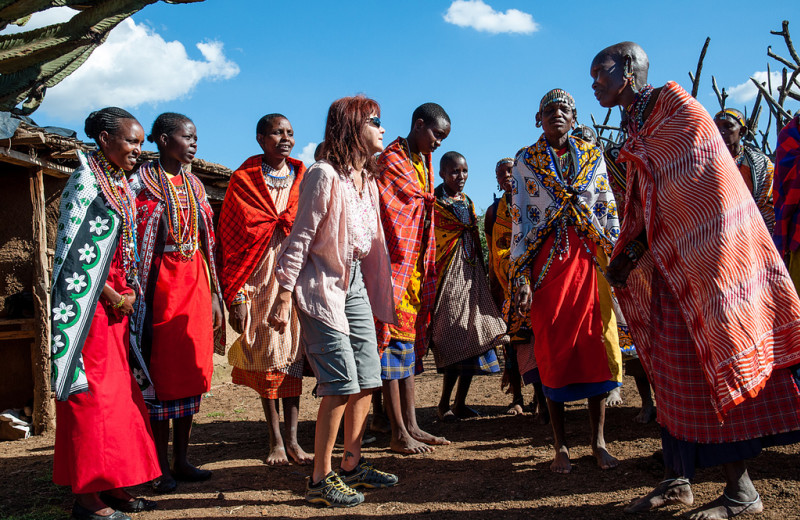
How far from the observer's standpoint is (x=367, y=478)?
12.4 ft

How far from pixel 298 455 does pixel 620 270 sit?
2569mm

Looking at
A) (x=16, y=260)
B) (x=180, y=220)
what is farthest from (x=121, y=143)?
(x=16, y=260)

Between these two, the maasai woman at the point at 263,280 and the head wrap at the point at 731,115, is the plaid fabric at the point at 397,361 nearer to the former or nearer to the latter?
the maasai woman at the point at 263,280

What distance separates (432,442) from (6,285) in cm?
494

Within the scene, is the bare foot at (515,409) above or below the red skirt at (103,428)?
below

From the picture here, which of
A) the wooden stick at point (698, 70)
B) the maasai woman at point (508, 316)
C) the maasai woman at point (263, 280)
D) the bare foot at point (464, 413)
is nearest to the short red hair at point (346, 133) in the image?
the maasai woman at point (263, 280)

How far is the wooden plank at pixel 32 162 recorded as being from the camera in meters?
5.71

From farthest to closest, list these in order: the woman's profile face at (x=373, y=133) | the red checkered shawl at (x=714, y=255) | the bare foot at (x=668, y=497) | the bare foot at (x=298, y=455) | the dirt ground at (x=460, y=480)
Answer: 1. the bare foot at (x=298, y=455)
2. the woman's profile face at (x=373, y=133)
3. the dirt ground at (x=460, y=480)
4. the bare foot at (x=668, y=497)
5. the red checkered shawl at (x=714, y=255)

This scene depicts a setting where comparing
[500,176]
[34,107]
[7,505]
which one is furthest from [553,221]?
[34,107]

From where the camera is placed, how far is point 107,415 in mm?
3357

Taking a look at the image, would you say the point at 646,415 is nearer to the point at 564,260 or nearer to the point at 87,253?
the point at 564,260

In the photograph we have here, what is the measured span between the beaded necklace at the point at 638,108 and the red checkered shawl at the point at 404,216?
1879 millimetres

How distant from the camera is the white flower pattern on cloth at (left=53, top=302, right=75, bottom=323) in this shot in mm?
3211

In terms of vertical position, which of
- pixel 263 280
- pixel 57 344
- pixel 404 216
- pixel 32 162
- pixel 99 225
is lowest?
pixel 57 344
